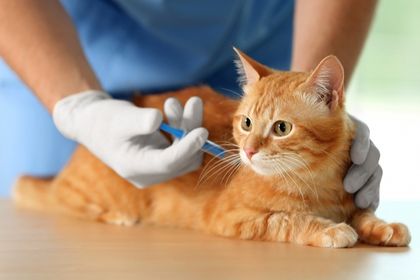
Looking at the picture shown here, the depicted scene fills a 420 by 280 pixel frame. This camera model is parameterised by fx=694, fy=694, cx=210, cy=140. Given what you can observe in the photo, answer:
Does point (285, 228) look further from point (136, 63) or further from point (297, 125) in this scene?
point (136, 63)

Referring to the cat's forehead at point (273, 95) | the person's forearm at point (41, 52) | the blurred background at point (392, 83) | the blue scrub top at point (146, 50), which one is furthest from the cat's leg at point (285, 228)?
the blurred background at point (392, 83)

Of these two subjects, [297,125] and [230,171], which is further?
[230,171]

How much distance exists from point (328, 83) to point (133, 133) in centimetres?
45

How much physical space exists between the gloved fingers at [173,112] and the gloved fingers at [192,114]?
3 centimetres

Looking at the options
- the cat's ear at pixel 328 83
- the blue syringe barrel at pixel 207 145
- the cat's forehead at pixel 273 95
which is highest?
the cat's ear at pixel 328 83

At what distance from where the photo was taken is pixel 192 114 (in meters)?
1.56

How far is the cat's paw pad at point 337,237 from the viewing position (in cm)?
132

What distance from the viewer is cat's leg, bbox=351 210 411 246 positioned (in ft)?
4.45

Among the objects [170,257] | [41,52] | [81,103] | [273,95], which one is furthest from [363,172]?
[41,52]

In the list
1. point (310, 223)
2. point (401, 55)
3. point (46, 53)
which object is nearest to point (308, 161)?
point (310, 223)

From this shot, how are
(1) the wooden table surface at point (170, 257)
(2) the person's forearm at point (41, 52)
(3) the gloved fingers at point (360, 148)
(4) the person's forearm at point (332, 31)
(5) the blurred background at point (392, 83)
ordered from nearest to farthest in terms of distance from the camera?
(1) the wooden table surface at point (170, 257) < (3) the gloved fingers at point (360, 148) < (2) the person's forearm at point (41, 52) < (4) the person's forearm at point (332, 31) < (5) the blurred background at point (392, 83)

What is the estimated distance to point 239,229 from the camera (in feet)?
4.82

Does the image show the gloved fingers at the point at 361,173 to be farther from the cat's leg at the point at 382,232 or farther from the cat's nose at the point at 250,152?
the cat's nose at the point at 250,152

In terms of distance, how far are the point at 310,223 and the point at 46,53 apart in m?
0.76
